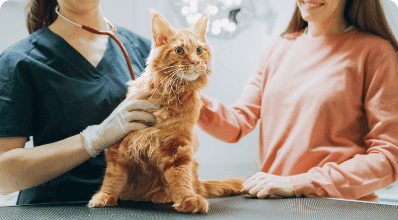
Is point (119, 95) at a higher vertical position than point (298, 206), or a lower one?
higher

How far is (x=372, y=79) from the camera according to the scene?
3.87 ft

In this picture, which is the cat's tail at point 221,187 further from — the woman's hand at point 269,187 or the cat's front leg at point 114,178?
the cat's front leg at point 114,178

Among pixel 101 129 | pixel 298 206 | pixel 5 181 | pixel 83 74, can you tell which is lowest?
pixel 298 206

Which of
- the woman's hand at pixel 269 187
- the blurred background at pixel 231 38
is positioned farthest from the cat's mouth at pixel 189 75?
the blurred background at pixel 231 38

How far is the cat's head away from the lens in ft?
3.01

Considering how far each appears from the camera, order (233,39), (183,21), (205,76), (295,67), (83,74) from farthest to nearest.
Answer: (233,39) → (183,21) → (295,67) → (83,74) → (205,76)

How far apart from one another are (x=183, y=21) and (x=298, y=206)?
1.69 meters

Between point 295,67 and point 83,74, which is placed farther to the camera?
point 295,67

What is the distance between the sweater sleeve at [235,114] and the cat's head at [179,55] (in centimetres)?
38

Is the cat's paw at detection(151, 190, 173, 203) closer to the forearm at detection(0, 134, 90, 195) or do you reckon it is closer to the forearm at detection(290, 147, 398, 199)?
the forearm at detection(0, 134, 90, 195)

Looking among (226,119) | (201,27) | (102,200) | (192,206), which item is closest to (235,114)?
(226,119)

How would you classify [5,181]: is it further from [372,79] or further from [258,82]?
[372,79]

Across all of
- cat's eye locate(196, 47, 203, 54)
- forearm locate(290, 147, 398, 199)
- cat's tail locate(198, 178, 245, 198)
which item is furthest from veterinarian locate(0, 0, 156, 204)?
forearm locate(290, 147, 398, 199)

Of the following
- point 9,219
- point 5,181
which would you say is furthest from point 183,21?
point 9,219
